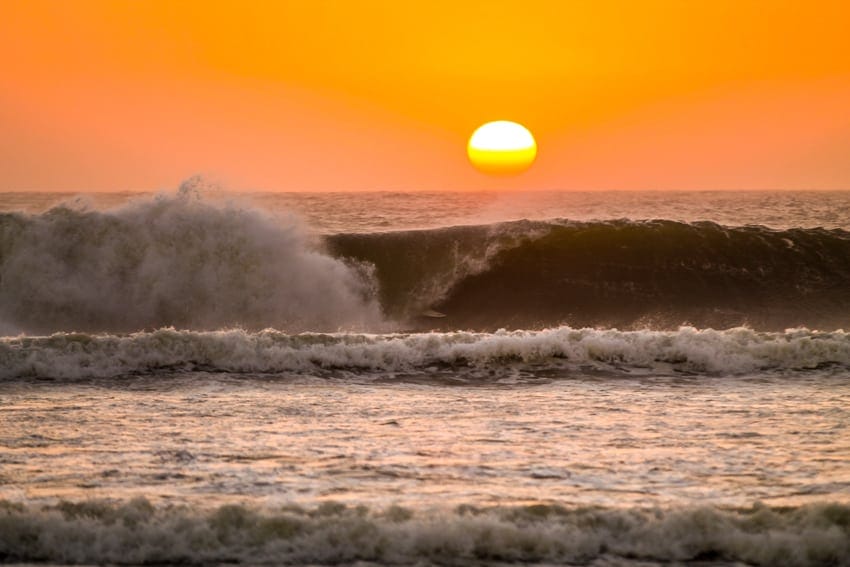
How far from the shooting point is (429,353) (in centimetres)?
1238

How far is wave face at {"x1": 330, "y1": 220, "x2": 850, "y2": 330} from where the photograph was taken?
18281 millimetres

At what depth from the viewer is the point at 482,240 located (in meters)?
21.7

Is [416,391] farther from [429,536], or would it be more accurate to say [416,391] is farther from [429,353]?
[429,536]

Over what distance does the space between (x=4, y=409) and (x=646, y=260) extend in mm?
14436

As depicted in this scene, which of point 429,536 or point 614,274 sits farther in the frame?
point 614,274

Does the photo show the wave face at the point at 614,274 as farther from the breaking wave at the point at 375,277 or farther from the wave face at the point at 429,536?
the wave face at the point at 429,536

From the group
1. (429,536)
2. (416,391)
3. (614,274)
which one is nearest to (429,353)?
(416,391)

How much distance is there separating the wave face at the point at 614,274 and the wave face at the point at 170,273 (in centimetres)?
159

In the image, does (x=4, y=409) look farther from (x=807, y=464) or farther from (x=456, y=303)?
(x=456, y=303)

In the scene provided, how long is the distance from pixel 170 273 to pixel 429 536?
45.9 ft

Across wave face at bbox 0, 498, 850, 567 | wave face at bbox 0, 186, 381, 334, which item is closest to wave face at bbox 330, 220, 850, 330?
wave face at bbox 0, 186, 381, 334

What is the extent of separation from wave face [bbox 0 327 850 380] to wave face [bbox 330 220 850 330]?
5.10 m

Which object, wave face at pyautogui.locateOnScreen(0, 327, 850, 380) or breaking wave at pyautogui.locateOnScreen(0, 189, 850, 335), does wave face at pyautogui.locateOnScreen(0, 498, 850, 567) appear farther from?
breaking wave at pyautogui.locateOnScreen(0, 189, 850, 335)

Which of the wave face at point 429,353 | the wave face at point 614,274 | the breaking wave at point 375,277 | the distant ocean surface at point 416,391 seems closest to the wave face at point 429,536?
the distant ocean surface at point 416,391
